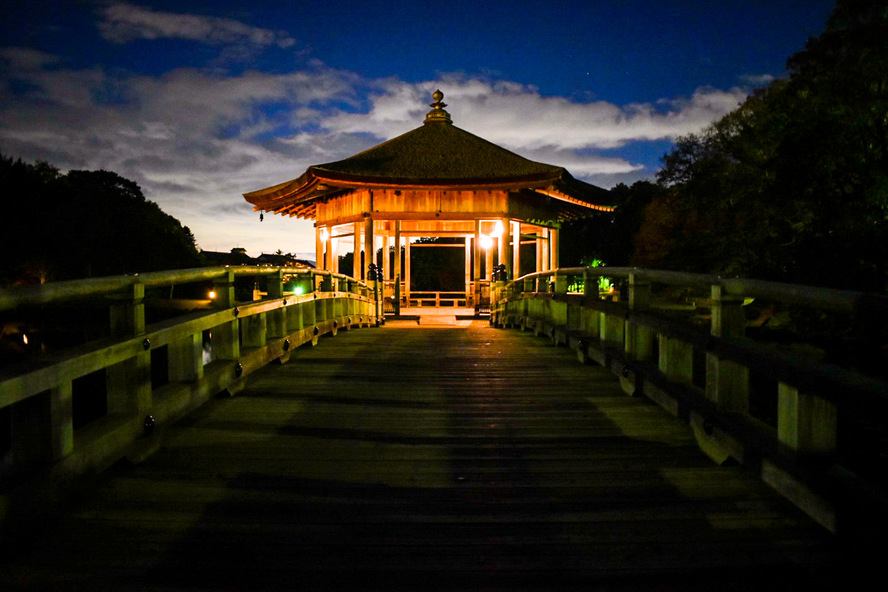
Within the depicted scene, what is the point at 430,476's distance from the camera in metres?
→ 3.16

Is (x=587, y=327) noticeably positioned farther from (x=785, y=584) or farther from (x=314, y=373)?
(x=785, y=584)

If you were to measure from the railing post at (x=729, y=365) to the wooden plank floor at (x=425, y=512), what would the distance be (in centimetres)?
34

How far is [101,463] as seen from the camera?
291cm

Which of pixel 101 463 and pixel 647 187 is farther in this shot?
pixel 647 187

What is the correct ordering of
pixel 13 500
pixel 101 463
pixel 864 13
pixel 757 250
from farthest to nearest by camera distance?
pixel 757 250, pixel 864 13, pixel 101 463, pixel 13 500

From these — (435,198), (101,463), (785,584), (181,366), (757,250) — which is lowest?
(785,584)

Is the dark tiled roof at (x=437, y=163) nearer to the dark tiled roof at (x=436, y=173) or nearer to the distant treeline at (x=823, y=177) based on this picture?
the dark tiled roof at (x=436, y=173)

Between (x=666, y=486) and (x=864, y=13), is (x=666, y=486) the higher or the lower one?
the lower one

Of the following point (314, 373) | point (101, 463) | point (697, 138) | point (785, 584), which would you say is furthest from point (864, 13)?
point (697, 138)

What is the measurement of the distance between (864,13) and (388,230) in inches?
511

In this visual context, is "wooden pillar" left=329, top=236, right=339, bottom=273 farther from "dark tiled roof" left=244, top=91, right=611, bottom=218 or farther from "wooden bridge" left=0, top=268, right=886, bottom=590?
"wooden bridge" left=0, top=268, right=886, bottom=590

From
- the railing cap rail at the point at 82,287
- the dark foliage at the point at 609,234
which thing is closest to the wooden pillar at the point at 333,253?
the railing cap rail at the point at 82,287

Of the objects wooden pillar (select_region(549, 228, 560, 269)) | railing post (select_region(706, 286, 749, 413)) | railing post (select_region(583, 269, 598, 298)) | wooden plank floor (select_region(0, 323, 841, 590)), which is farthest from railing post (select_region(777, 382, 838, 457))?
wooden pillar (select_region(549, 228, 560, 269))

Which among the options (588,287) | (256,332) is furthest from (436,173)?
(256,332)
